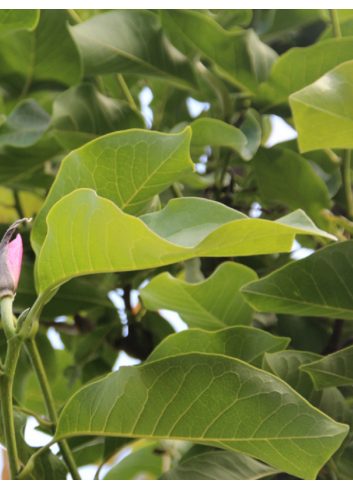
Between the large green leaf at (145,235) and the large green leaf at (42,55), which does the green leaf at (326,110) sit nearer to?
the large green leaf at (145,235)

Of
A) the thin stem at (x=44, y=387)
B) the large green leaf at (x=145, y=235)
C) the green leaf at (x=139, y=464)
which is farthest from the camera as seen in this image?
the green leaf at (x=139, y=464)

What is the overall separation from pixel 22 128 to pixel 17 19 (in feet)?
0.58

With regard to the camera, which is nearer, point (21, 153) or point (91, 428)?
point (91, 428)

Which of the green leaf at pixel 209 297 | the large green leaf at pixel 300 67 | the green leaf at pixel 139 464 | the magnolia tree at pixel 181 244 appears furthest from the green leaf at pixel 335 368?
the green leaf at pixel 139 464

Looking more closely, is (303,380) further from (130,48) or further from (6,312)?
(130,48)

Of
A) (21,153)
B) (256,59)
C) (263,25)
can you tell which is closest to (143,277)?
(21,153)

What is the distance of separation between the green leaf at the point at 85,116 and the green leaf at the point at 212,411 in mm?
368

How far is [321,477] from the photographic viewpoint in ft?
1.71

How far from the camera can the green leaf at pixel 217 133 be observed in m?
0.56

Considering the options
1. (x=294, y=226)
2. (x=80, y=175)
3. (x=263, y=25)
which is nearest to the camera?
(x=294, y=226)

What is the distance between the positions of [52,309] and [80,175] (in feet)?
1.21

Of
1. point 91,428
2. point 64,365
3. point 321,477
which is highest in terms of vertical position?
point 91,428

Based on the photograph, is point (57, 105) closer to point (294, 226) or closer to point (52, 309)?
point (52, 309)

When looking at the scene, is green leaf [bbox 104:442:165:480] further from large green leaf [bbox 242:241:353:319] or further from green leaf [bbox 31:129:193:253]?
green leaf [bbox 31:129:193:253]
